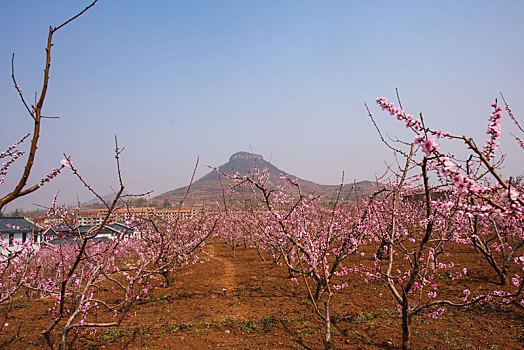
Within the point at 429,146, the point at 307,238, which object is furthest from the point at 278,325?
the point at 429,146

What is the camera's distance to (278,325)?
6273 millimetres

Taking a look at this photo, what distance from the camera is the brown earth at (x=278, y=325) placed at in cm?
532

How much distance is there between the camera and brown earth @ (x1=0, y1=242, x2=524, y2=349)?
5.32m

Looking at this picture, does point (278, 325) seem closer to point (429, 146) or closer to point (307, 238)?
point (307, 238)

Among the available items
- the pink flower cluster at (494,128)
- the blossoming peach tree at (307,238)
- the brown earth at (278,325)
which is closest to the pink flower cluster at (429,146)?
the pink flower cluster at (494,128)

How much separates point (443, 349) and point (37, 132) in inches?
244

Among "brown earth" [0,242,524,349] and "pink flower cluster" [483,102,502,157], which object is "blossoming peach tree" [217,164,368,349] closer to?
"brown earth" [0,242,524,349]

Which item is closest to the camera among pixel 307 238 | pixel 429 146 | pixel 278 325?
pixel 429 146

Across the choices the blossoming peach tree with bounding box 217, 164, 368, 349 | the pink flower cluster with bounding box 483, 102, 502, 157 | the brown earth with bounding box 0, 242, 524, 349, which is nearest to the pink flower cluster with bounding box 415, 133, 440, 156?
the pink flower cluster with bounding box 483, 102, 502, 157

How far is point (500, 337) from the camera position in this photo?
17.1ft

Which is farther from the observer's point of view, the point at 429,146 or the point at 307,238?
the point at 307,238

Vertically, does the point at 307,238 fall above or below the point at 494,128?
below

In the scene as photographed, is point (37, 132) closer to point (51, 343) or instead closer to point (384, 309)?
point (51, 343)

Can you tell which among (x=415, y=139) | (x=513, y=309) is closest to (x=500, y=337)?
(x=513, y=309)
